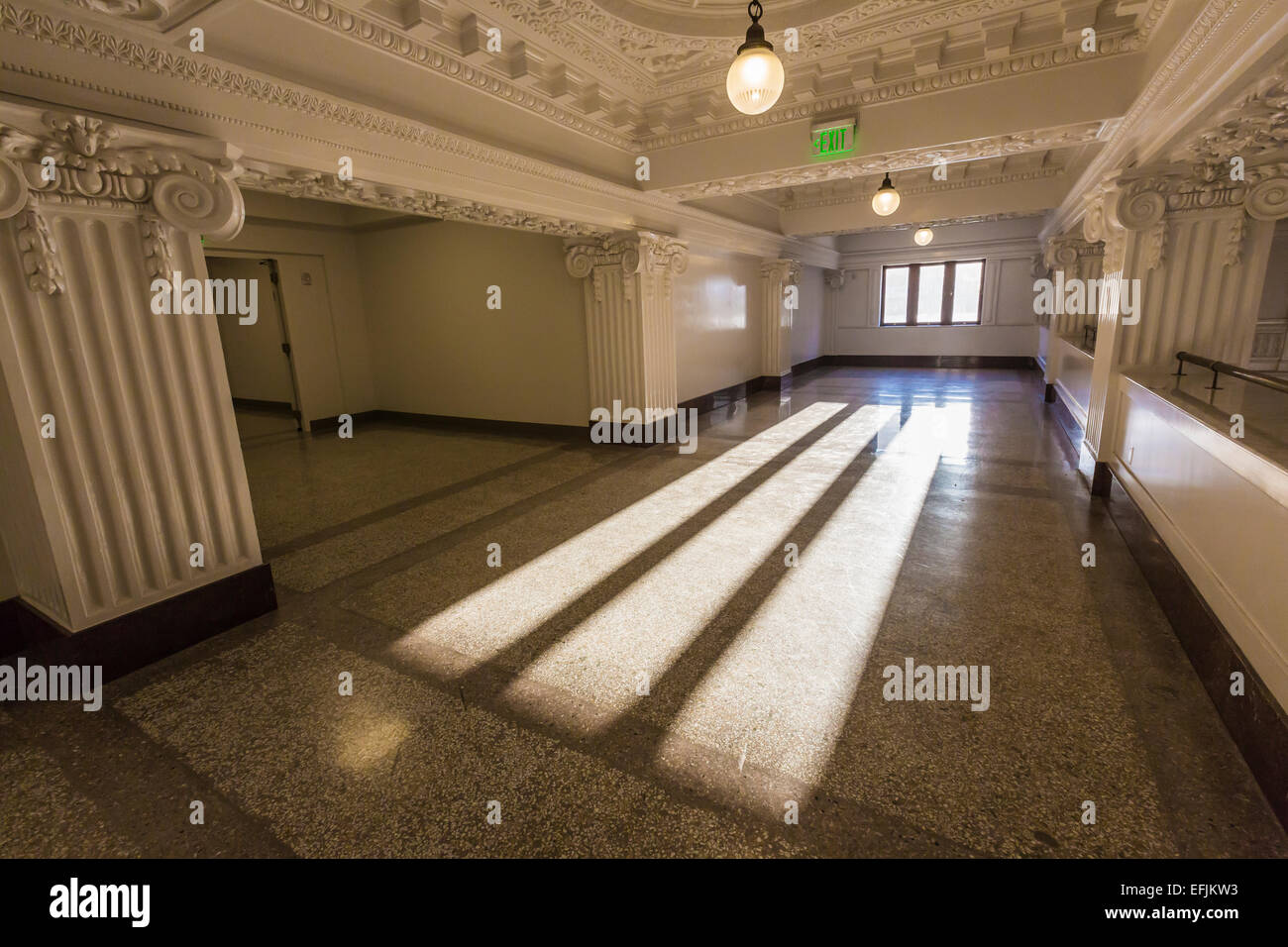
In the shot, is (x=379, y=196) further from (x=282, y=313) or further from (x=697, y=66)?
(x=282, y=313)

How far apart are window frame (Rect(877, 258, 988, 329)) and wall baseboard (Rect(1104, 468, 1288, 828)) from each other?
1295 cm

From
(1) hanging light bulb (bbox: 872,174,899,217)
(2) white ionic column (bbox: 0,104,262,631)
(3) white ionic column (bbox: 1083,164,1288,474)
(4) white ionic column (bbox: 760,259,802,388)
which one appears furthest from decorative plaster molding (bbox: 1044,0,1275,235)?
(4) white ionic column (bbox: 760,259,802,388)

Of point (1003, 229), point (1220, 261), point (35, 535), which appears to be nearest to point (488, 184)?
point (35, 535)

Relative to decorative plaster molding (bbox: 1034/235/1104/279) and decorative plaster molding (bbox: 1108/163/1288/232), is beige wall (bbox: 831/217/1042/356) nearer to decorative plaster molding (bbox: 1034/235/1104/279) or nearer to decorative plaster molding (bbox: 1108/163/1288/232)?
decorative plaster molding (bbox: 1034/235/1104/279)

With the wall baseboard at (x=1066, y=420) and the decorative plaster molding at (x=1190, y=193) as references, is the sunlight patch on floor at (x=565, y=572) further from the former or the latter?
the decorative plaster molding at (x=1190, y=193)

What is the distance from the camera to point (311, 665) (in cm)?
309

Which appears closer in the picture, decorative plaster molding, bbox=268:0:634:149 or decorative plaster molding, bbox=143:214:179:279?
decorative plaster molding, bbox=143:214:179:279

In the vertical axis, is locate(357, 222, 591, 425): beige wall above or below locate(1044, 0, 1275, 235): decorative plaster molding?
below

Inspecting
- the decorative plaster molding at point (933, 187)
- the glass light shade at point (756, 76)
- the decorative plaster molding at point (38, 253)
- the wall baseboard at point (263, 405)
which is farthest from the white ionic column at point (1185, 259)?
the wall baseboard at point (263, 405)

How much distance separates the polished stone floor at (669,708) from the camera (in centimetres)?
201

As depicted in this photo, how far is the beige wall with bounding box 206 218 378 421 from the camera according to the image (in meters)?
8.98

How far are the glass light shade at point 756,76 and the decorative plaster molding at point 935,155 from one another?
110 inches

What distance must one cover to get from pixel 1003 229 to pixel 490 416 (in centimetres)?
1291

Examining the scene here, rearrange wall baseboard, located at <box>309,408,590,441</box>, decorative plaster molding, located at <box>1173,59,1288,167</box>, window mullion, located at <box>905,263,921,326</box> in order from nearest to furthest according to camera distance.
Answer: decorative plaster molding, located at <box>1173,59,1288,167</box>, wall baseboard, located at <box>309,408,590,441</box>, window mullion, located at <box>905,263,921,326</box>
